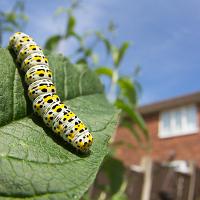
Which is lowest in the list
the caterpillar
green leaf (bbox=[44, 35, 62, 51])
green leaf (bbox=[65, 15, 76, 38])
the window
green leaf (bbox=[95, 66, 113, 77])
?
the caterpillar

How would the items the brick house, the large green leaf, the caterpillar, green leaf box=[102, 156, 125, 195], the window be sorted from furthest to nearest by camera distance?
the window → the brick house → green leaf box=[102, 156, 125, 195] → the caterpillar → the large green leaf

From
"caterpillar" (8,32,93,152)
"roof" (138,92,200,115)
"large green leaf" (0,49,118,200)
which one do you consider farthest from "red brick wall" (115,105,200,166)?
"large green leaf" (0,49,118,200)

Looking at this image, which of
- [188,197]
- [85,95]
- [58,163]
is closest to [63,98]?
[85,95]

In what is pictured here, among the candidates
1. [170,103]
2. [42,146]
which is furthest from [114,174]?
[170,103]

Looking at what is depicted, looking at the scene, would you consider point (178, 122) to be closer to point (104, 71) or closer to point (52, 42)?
point (52, 42)

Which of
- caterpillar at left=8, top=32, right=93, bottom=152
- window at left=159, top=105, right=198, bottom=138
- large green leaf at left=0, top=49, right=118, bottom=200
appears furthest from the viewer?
window at left=159, top=105, right=198, bottom=138

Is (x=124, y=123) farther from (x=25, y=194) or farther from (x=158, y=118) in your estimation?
(x=158, y=118)

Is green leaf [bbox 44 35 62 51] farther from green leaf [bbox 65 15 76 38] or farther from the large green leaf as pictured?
the large green leaf
